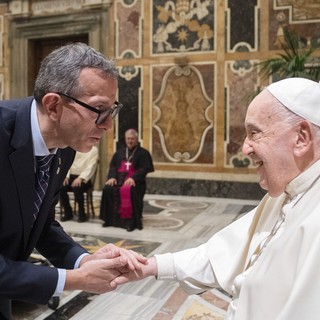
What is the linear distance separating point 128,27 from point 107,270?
319 inches

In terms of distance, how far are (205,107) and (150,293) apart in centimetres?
560

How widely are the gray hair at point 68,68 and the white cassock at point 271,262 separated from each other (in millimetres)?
872

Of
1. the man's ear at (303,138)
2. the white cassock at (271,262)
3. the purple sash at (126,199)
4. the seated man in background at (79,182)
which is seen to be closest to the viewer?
the white cassock at (271,262)

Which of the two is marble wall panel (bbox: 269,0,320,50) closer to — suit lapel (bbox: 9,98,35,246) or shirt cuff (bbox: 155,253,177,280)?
shirt cuff (bbox: 155,253,177,280)

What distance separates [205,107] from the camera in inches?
338

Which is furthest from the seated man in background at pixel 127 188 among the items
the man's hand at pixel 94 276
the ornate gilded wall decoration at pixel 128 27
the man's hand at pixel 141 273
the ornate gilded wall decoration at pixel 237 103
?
the man's hand at pixel 94 276

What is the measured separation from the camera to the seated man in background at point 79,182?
649 centimetres

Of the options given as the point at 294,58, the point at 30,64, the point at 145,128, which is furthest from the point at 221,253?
the point at 30,64

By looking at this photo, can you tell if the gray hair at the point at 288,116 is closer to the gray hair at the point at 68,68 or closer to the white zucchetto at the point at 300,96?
the white zucchetto at the point at 300,96

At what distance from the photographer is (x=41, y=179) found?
1.68 meters

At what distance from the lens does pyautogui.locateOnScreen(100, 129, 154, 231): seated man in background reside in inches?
237

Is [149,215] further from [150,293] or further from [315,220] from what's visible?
[315,220]

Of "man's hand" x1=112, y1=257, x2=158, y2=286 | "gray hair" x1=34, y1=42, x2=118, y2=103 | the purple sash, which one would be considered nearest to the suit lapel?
"gray hair" x1=34, y1=42, x2=118, y2=103

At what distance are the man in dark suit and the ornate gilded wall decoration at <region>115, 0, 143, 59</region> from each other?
769cm
